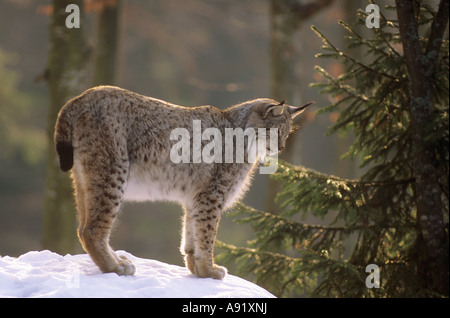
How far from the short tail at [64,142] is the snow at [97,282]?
78 centimetres

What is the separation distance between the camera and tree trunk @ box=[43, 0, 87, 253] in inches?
272

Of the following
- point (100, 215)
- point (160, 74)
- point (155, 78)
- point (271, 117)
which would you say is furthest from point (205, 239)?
point (155, 78)

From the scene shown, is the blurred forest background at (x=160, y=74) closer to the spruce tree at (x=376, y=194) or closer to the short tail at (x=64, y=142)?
the spruce tree at (x=376, y=194)

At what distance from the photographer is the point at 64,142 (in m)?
4.11

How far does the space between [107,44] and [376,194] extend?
14.4 ft

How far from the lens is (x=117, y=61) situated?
7980 millimetres

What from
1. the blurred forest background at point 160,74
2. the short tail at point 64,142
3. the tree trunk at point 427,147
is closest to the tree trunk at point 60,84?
the short tail at point 64,142

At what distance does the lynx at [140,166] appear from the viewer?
13.3 ft

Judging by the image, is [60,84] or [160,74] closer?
[60,84]

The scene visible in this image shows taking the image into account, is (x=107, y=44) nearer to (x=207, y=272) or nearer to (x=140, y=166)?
(x=140, y=166)

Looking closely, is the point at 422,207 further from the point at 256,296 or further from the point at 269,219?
the point at 256,296

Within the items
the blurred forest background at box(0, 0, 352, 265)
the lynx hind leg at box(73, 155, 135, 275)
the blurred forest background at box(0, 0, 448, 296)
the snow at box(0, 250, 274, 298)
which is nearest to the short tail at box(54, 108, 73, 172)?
the lynx hind leg at box(73, 155, 135, 275)

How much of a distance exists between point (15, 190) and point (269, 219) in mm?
14580
